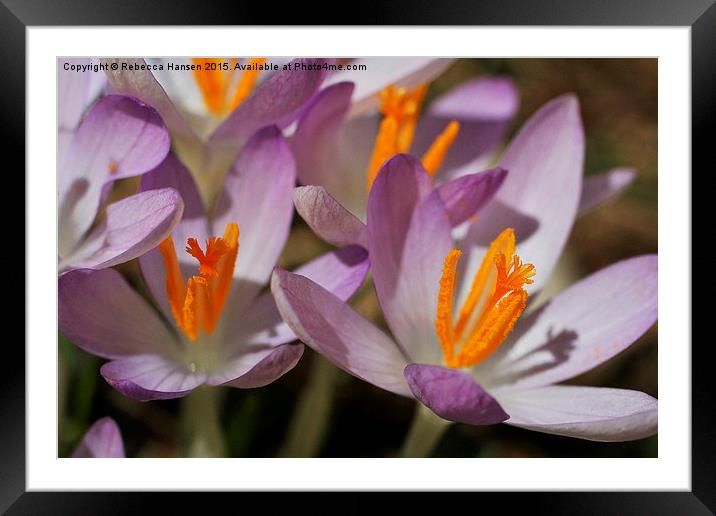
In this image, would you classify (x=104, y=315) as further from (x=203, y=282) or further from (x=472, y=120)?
(x=472, y=120)

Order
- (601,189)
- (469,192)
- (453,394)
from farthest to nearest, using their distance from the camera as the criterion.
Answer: (601,189) → (469,192) → (453,394)

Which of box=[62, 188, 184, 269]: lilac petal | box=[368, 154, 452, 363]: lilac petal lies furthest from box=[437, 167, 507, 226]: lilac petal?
box=[62, 188, 184, 269]: lilac petal

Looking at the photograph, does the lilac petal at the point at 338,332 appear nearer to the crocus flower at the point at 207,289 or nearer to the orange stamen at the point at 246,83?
the crocus flower at the point at 207,289

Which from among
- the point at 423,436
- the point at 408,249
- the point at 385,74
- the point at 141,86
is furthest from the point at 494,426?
the point at 141,86

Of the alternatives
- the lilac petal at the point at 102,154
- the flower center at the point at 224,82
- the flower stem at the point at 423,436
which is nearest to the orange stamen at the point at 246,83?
the flower center at the point at 224,82

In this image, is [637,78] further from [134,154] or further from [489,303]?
[134,154]
